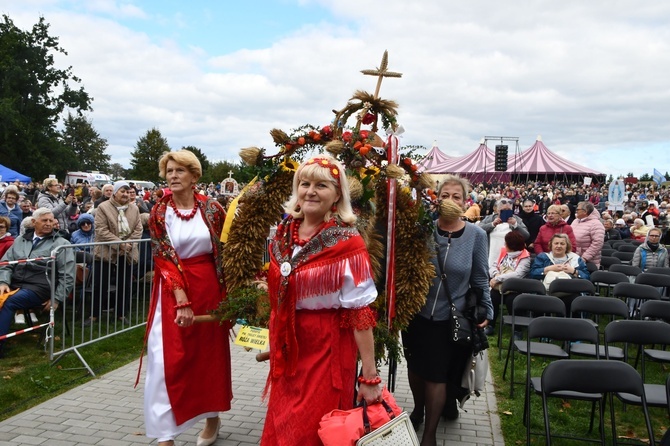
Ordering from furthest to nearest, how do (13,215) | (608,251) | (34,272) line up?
(608,251), (13,215), (34,272)

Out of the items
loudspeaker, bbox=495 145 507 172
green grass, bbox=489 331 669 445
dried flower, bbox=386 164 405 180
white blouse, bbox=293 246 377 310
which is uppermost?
loudspeaker, bbox=495 145 507 172

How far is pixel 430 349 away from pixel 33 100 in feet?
160

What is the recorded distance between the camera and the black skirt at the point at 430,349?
4160 mm

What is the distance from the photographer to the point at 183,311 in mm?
3797

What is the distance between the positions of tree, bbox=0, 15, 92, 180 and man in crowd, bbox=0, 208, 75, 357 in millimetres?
40265

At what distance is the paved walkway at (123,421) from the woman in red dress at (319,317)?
1.77 m

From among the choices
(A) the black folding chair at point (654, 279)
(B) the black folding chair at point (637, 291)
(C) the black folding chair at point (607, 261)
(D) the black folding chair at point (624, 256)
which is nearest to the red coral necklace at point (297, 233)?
(B) the black folding chair at point (637, 291)

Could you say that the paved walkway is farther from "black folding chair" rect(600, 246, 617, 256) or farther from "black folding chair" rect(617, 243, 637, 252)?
"black folding chair" rect(617, 243, 637, 252)

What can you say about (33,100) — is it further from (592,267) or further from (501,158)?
(592,267)

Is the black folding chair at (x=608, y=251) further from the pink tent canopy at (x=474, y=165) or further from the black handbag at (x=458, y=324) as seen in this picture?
the pink tent canopy at (x=474, y=165)

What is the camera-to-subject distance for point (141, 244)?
23.9ft

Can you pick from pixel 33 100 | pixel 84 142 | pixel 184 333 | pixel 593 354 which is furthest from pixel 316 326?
pixel 84 142

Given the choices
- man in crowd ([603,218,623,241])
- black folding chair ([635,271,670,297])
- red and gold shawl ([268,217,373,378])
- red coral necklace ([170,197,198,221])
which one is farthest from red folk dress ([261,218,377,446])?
man in crowd ([603,218,623,241])

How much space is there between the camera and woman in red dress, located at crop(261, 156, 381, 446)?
2.75 meters
